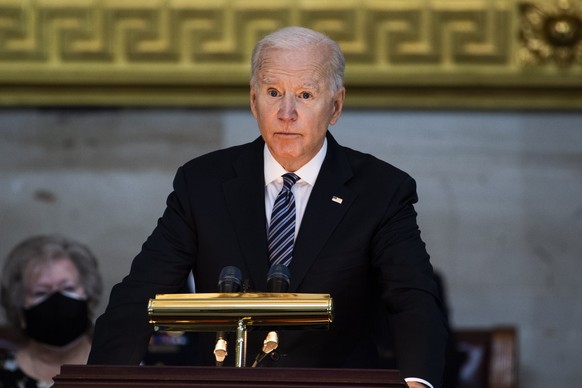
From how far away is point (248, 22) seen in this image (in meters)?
6.52

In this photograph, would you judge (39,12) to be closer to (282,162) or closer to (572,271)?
(572,271)

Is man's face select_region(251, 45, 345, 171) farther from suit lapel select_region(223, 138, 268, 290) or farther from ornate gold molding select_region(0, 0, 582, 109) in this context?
ornate gold molding select_region(0, 0, 582, 109)

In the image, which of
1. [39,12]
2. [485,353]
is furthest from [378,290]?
[39,12]

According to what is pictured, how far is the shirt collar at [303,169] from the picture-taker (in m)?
3.91

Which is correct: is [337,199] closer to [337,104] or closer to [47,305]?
[337,104]

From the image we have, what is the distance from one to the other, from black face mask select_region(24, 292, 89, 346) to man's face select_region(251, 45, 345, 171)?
6.19 feet

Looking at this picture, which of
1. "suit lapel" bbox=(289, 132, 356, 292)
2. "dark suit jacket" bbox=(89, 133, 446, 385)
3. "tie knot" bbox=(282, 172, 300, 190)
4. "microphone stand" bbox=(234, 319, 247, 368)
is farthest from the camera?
"tie knot" bbox=(282, 172, 300, 190)

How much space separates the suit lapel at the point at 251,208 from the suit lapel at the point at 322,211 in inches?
3.4

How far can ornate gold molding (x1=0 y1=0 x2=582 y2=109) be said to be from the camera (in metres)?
6.46

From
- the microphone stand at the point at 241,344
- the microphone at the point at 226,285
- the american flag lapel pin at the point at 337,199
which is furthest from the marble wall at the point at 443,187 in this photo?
the microphone stand at the point at 241,344

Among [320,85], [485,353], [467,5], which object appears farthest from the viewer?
[467,5]

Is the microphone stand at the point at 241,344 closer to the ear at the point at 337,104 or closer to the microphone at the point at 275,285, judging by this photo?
the microphone at the point at 275,285

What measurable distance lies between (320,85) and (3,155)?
312cm

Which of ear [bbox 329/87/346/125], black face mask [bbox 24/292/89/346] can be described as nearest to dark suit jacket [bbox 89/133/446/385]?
ear [bbox 329/87/346/125]
